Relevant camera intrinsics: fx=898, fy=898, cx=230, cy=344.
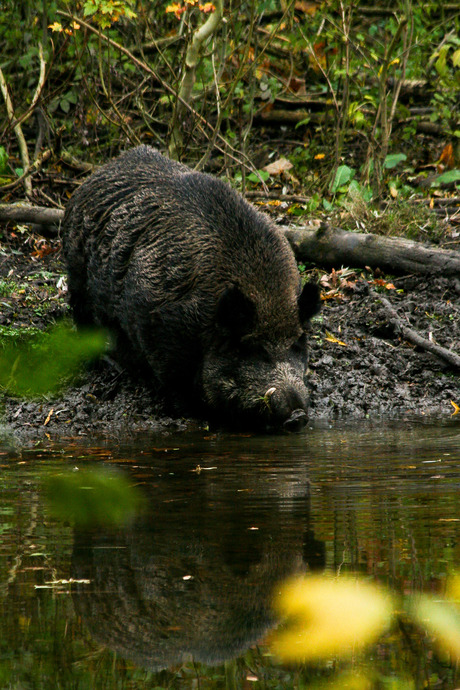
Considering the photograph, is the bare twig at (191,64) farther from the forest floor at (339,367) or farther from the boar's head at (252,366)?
the boar's head at (252,366)

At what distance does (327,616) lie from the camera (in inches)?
90.2

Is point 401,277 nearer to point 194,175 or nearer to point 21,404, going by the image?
point 194,175

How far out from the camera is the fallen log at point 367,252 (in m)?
8.49

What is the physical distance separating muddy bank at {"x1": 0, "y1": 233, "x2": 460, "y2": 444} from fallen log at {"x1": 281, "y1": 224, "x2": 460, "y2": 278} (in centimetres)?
12

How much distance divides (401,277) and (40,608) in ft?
22.3

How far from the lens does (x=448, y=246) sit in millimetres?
9211

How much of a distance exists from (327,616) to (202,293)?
14.3ft

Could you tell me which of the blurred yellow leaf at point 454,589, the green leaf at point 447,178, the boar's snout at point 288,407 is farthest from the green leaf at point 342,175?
the blurred yellow leaf at point 454,589

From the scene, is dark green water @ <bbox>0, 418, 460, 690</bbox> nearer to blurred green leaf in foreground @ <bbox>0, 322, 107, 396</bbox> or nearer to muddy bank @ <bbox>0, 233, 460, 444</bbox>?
blurred green leaf in foreground @ <bbox>0, 322, 107, 396</bbox>

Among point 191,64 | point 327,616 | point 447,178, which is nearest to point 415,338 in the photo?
point 447,178

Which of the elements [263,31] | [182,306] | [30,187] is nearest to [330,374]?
[182,306]

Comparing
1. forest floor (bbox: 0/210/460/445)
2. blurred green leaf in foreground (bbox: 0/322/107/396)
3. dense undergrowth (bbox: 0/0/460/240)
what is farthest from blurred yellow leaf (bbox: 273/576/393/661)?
dense undergrowth (bbox: 0/0/460/240)

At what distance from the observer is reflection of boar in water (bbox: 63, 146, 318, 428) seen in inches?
247

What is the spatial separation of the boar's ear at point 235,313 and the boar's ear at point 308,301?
382mm
